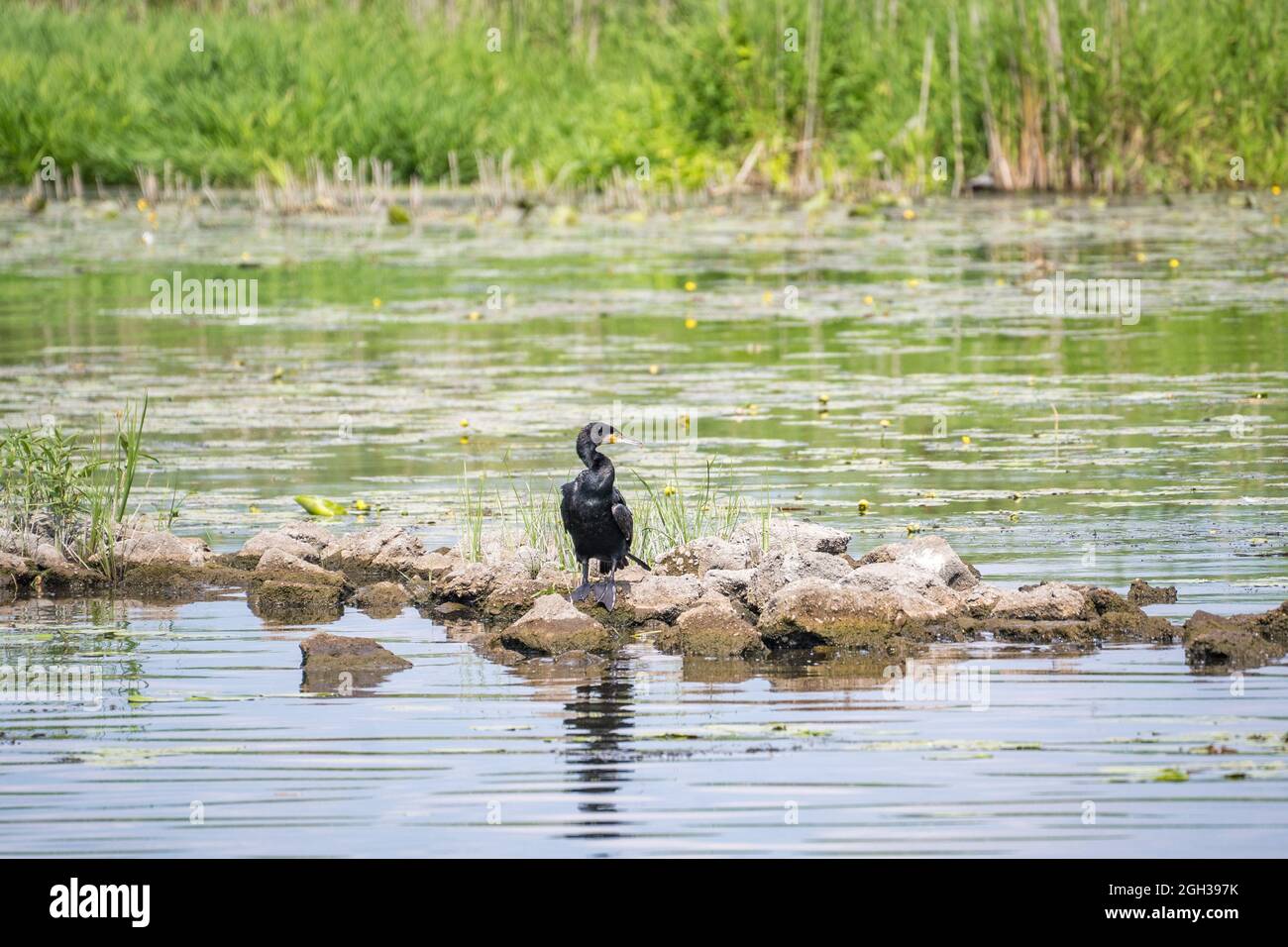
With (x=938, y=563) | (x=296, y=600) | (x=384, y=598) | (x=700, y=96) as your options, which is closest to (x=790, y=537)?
(x=938, y=563)

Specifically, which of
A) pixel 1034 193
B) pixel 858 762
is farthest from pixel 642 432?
pixel 1034 193

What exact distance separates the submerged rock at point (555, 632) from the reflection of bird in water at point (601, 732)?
0.18m

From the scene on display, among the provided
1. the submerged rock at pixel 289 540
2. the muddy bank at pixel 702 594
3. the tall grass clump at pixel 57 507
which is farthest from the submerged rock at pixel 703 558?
the tall grass clump at pixel 57 507

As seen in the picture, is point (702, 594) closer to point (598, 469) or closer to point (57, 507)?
point (598, 469)

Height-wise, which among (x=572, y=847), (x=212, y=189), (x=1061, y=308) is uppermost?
(x=212, y=189)

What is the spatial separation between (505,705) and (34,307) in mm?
14596

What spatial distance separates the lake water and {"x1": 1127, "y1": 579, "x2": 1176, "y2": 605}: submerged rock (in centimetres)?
9

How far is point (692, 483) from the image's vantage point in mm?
11734

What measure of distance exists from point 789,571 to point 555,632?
0.96m

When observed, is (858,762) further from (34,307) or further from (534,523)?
(34,307)

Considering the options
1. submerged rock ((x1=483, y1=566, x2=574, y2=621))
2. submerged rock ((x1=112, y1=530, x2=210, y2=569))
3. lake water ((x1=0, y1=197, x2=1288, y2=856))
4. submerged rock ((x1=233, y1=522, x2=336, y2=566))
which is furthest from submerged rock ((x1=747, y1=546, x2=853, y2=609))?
submerged rock ((x1=112, y1=530, x2=210, y2=569))

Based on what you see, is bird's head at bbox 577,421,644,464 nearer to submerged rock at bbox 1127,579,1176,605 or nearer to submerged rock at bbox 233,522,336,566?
submerged rock at bbox 233,522,336,566

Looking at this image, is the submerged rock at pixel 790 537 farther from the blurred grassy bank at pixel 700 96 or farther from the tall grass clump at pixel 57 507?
the blurred grassy bank at pixel 700 96

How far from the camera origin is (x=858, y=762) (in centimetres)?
684
